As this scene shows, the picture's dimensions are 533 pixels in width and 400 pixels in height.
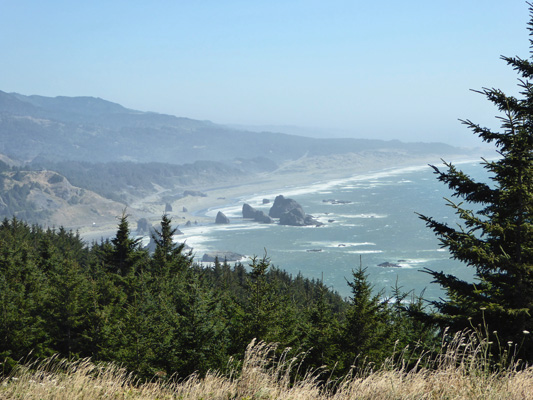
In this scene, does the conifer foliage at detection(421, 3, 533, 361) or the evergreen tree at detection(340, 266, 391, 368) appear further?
the evergreen tree at detection(340, 266, 391, 368)

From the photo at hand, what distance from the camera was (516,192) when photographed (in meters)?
8.70

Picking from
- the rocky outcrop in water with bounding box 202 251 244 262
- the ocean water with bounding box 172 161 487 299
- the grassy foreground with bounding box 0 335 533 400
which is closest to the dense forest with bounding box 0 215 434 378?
the grassy foreground with bounding box 0 335 533 400

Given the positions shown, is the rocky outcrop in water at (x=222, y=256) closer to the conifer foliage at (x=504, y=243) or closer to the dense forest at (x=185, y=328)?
the dense forest at (x=185, y=328)

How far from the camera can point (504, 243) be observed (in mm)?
8891

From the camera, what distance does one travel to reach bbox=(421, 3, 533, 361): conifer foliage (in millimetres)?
8297

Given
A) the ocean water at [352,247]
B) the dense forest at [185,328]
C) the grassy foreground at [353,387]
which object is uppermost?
the grassy foreground at [353,387]

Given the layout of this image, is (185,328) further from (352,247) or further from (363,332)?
(352,247)

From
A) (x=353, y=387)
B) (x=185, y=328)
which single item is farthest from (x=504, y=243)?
(x=185, y=328)

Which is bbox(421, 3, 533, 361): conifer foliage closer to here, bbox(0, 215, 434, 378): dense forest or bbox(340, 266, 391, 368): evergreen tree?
bbox(0, 215, 434, 378): dense forest

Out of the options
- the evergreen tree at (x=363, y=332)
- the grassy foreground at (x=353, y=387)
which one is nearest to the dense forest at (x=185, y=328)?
the evergreen tree at (x=363, y=332)

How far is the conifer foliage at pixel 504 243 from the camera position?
8297 mm

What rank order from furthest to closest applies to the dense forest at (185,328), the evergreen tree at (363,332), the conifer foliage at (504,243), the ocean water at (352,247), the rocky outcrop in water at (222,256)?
the rocky outcrop in water at (222,256)
the ocean water at (352,247)
the evergreen tree at (363,332)
the dense forest at (185,328)
the conifer foliage at (504,243)

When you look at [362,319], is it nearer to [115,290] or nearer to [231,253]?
[115,290]

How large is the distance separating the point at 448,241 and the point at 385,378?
3908 mm
